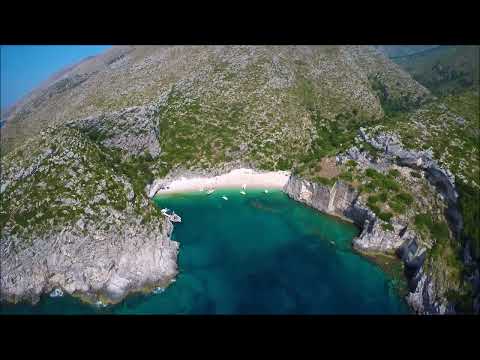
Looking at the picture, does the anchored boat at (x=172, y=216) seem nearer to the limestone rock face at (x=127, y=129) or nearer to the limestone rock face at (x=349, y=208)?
the limestone rock face at (x=127, y=129)

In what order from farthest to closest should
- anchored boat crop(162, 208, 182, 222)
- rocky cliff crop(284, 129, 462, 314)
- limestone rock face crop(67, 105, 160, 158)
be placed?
limestone rock face crop(67, 105, 160, 158), anchored boat crop(162, 208, 182, 222), rocky cliff crop(284, 129, 462, 314)

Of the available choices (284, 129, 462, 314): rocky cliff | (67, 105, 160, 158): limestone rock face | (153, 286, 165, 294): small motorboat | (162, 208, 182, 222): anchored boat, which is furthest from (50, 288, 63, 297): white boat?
(67, 105, 160, 158): limestone rock face

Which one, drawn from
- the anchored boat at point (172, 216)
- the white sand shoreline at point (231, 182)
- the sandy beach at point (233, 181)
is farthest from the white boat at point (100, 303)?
the sandy beach at point (233, 181)

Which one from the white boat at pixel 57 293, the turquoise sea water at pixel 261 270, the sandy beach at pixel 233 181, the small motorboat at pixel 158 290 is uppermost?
the white boat at pixel 57 293

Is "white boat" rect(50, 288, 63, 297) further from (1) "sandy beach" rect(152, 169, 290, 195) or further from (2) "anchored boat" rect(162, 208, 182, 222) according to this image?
(1) "sandy beach" rect(152, 169, 290, 195)

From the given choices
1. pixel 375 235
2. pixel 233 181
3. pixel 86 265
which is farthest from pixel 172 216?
pixel 375 235

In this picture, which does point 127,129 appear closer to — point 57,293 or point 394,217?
point 57,293

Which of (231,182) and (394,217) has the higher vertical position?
(394,217)

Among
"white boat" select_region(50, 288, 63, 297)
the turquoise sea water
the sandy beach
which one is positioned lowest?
the sandy beach
